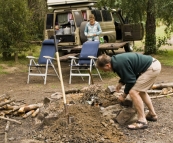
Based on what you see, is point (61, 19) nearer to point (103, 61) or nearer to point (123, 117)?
point (123, 117)

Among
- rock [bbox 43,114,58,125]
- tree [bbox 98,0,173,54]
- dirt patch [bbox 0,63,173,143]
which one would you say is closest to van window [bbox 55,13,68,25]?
tree [bbox 98,0,173,54]

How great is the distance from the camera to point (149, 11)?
39.5 ft

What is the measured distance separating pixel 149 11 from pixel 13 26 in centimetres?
496

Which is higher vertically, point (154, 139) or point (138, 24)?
point (138, 24)

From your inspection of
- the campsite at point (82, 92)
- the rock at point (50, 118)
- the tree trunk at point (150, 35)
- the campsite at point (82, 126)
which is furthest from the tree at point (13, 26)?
the rock at point (50, 118)

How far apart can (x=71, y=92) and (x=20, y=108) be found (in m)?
1.09

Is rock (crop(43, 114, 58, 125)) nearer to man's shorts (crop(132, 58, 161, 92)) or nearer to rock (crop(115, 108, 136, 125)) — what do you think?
rock (crop(115, 108, 136, 125))

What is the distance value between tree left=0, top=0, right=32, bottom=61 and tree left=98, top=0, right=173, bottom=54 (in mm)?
2979

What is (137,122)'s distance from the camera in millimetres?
4797

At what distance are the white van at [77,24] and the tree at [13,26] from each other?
841 millimetres

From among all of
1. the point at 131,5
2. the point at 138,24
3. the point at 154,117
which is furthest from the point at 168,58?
the point at 154,117

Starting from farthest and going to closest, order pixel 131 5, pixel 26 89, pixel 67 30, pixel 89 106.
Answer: pixel 67 30, pixel 131 5, pixel 26 89, pixel 89 106

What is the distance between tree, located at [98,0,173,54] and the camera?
35.0 feet

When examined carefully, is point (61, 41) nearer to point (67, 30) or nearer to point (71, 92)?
point (67, 30)
